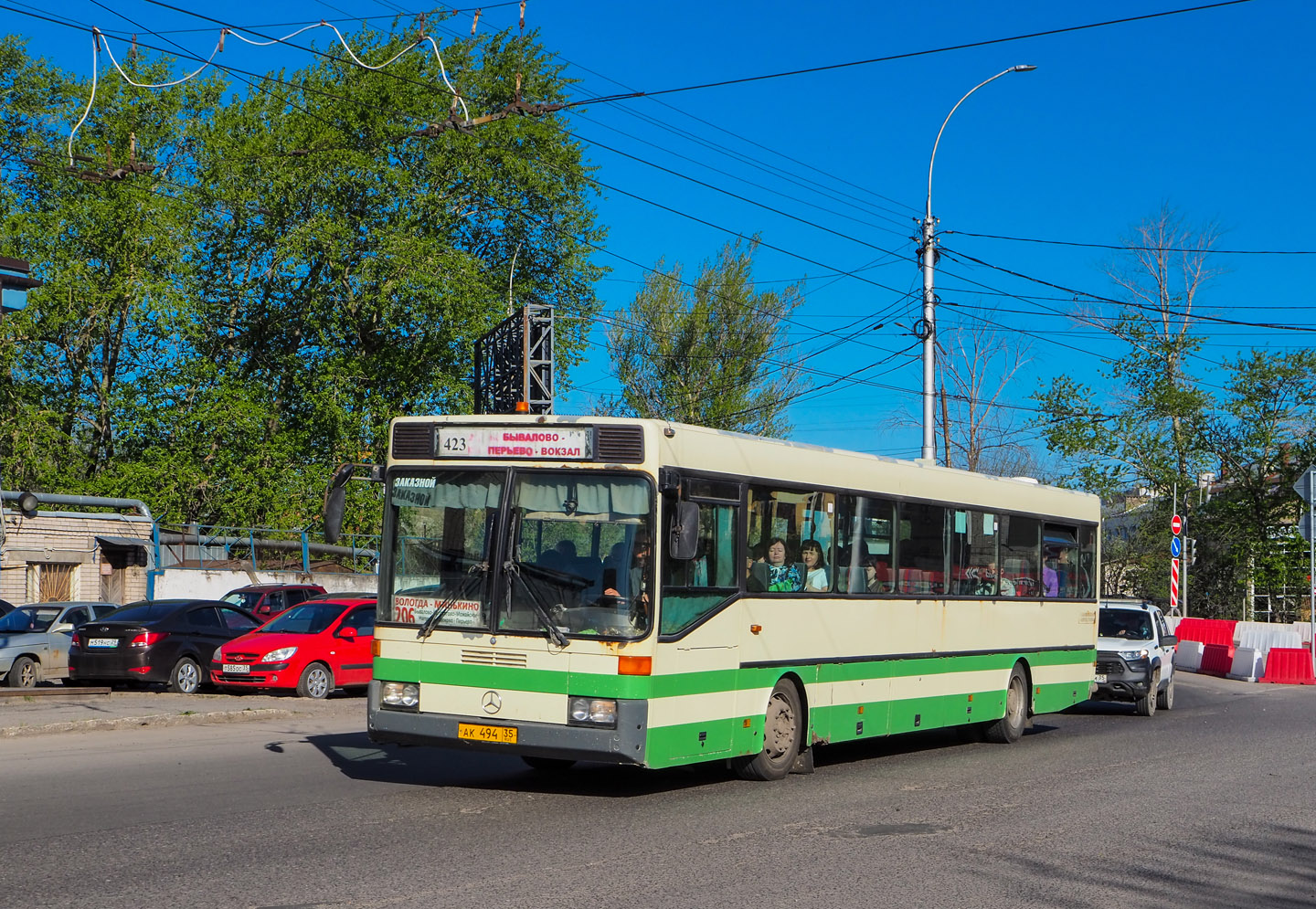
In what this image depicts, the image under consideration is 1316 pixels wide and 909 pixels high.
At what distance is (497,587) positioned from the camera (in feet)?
34.3

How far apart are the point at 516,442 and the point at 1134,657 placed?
13.4 m

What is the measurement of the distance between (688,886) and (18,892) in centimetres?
333

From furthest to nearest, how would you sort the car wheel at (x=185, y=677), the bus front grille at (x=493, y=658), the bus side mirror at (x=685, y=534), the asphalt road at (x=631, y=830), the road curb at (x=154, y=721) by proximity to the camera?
the car wheel at (x=185, y=677)
the road curb at (x=154, y=721)
the bus front grille at (x=493, y=658)
the bus side mirror at (x=685, y=534)
the asphalt road at (x=631, y=830)

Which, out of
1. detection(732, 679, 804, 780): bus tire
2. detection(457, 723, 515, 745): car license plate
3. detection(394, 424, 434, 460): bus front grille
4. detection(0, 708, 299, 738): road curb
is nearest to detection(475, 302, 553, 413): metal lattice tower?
detection(0, 708, 299, 738): road curb

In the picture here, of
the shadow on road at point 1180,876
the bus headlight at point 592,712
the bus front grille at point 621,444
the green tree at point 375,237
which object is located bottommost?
the shadow on road at point 1180,876

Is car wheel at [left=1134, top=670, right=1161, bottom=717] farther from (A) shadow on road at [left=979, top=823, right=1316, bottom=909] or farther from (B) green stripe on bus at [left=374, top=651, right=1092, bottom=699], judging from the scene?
(A) shadow on road at [left=979, top=823, right=1316, bottom=909]

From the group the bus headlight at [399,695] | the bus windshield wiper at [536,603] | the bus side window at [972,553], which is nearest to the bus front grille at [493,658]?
the bus windshield wiper at [536,603]

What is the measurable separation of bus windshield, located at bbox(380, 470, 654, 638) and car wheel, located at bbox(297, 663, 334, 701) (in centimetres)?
1006

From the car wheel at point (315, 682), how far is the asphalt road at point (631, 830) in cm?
539

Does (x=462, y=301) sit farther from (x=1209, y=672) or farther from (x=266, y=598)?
(x=1209, y=672)

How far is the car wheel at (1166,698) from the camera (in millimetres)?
22172

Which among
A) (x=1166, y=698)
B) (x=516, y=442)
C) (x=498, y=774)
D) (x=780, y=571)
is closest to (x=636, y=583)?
(x=516, y=442)

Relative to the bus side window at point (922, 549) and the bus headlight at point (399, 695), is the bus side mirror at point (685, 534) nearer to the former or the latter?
the bus headlight at point (399, 695)

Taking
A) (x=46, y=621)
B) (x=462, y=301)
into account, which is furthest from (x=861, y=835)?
(x=462, y=301)
